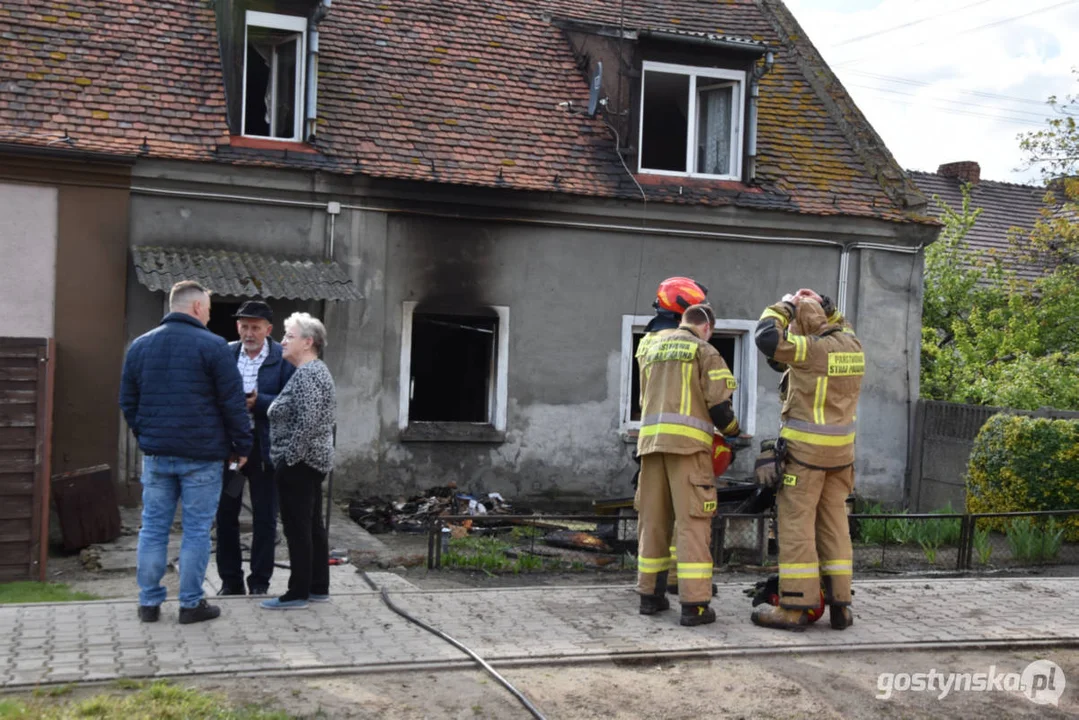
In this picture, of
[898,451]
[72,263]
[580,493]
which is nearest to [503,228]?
[580,493]

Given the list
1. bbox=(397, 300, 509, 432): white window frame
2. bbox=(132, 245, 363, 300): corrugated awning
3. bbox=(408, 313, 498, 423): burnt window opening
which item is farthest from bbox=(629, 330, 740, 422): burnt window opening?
bbox=(132, 245, 363, 300): corrugated awning

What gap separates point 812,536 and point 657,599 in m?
1.06

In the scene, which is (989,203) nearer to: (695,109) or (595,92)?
(695,109)

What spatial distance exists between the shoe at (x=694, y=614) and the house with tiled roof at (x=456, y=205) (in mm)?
5865

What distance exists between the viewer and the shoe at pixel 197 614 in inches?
264

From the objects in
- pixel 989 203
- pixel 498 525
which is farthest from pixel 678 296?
pixel 989 203

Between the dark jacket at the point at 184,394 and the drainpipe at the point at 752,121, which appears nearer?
the dark jacket at the point at 184,394

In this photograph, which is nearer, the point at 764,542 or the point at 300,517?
the point at 300,517

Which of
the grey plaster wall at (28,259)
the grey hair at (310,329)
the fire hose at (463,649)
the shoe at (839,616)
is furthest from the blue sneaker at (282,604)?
the grey plaster wall at (28,259)

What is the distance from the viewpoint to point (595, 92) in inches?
571

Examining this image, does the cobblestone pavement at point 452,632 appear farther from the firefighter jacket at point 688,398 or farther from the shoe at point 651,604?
the firefighter jacket at point 688,398

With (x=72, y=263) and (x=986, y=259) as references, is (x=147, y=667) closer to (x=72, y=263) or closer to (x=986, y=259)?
(x=72, y=263)

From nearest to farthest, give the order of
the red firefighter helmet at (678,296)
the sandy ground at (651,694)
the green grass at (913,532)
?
the sandy ground at (651,694)
the red firefighter helmet at (678,296)
the green grass at (913,532)

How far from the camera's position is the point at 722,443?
745cm
